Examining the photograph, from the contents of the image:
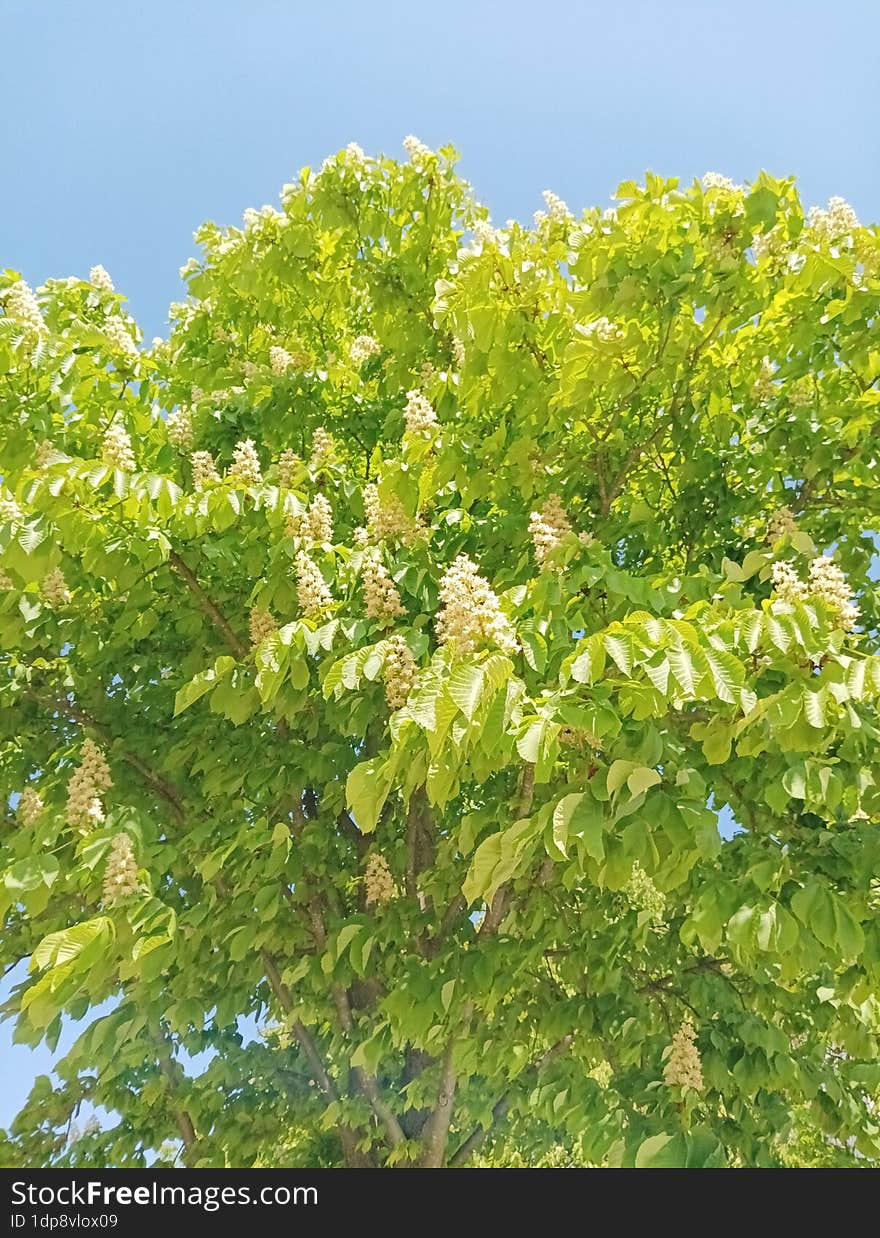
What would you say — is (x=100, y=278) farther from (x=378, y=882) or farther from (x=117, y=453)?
(x=378, y=882)

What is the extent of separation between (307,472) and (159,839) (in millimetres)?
2448

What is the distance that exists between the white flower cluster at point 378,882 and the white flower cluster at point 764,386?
9.93ft

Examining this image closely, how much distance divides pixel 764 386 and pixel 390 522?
86.0 inches

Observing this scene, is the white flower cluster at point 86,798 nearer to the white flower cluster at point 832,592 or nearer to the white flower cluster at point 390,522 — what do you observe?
the white flower cluster at point 390,522

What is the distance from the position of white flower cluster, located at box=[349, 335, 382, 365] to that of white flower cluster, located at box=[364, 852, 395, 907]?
2970 millimetres

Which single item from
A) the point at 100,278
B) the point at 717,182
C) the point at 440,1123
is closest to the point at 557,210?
the point at 717,182

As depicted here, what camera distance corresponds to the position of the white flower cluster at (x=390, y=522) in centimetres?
380

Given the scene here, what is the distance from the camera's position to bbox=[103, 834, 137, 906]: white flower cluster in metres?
3.20

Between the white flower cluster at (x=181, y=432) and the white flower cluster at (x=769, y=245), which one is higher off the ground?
the white flower cluster at (x=181, y=432)

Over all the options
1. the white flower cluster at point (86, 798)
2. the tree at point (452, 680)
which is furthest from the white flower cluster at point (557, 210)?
the white flower cluster at point (86, 798)

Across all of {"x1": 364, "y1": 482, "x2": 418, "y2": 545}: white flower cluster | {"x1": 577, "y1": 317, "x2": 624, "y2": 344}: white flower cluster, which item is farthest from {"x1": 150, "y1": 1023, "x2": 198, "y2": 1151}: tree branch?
{"x1": 577, "y1": 317, "x2": 624, "y2": 344}: white flower cluster

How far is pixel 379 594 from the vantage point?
3.48 m

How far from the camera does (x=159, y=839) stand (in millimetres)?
5172

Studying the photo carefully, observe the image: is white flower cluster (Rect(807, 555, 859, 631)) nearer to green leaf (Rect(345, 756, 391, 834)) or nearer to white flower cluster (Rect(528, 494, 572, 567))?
white flower cluster (Rect(528, 494, 572, 567))
